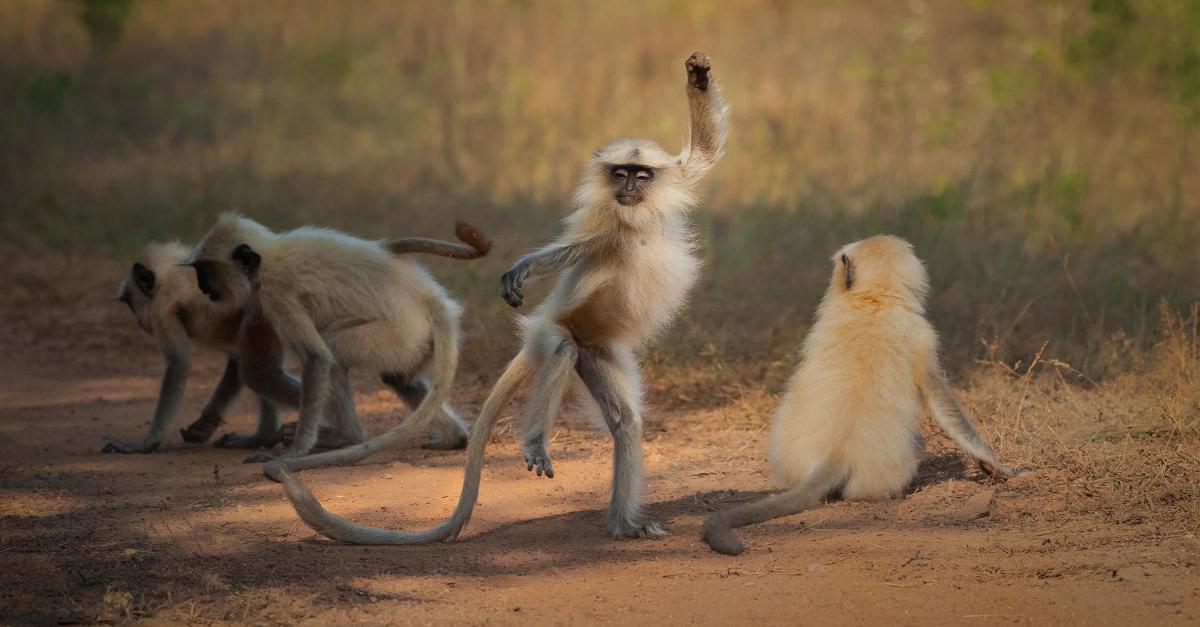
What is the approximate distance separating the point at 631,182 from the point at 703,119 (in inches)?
22.2

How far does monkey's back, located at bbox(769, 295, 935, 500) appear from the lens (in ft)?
17.6

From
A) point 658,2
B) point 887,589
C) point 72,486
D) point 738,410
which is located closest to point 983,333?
point 738,410

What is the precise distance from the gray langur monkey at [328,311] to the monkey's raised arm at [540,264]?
1367mm

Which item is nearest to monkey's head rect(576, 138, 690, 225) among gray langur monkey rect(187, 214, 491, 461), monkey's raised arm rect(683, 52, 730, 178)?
monkey's raised arm rect(683, 52, 730, 178)

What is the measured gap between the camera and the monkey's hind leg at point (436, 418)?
7044 mm

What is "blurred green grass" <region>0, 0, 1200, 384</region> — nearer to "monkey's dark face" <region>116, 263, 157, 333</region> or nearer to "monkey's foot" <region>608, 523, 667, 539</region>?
"monkey's dark face" <region>116, 263, 157, 333</region>

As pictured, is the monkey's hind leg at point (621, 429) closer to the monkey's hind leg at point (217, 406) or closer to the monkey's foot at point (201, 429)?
the monkey's hind leg at point (217, 406)

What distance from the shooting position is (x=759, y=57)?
16.3 metres

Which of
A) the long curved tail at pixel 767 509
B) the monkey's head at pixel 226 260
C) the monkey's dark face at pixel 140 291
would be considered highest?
the monkey's head at pixel 226 260

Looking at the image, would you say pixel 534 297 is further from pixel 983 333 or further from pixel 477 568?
pixel 477 568

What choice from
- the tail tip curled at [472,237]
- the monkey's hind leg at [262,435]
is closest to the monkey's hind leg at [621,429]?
the tail tip curled at [472,237]

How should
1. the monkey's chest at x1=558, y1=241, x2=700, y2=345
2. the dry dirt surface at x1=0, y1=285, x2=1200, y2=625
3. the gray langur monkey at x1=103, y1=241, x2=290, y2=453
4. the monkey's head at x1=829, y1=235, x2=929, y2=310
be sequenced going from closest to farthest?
the dry dirt surface at x1=0, y1=285, x2=1200, y2=625 < the monkey's chest at x1=558, y1=241, x2=700, y2=345 < the monkey's head at x1=829, y1=235, x2=929, y2=310 < the gray langur monkey at x1=103, y1=241, x2=290, y2=453

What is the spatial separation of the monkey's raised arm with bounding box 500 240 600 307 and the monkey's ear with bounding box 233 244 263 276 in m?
2.19

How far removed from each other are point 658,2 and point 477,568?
1502 cm
